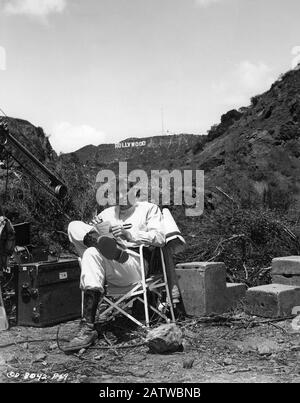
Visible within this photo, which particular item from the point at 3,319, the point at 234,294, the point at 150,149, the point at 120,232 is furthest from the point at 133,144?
the point at 120,232

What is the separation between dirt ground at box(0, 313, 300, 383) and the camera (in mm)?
3283

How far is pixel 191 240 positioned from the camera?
7.28m

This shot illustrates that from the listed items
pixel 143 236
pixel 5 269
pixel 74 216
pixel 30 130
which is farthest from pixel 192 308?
pixel 30 130

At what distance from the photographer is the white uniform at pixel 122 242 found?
4.27 m

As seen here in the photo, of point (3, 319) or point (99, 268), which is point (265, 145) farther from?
point (99, 268)

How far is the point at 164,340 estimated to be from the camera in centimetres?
376

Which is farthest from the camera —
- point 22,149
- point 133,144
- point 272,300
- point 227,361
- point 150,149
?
point 133,144

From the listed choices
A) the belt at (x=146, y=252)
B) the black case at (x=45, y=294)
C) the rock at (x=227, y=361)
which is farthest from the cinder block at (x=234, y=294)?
the rock at (x=227, y=361)

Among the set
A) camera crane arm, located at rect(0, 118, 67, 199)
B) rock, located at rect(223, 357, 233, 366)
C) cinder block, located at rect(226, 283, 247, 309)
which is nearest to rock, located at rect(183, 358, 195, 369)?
rock, located at rect(223, 357, 233, 366)

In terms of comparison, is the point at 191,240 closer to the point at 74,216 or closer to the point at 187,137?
the point at 74,216

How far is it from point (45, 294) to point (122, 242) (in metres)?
1.05

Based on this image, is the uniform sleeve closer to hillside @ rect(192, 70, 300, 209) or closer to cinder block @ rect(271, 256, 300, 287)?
cinder block @ rect(271, 256, 300, 287)

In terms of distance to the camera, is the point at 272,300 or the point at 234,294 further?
the point at 234,294
